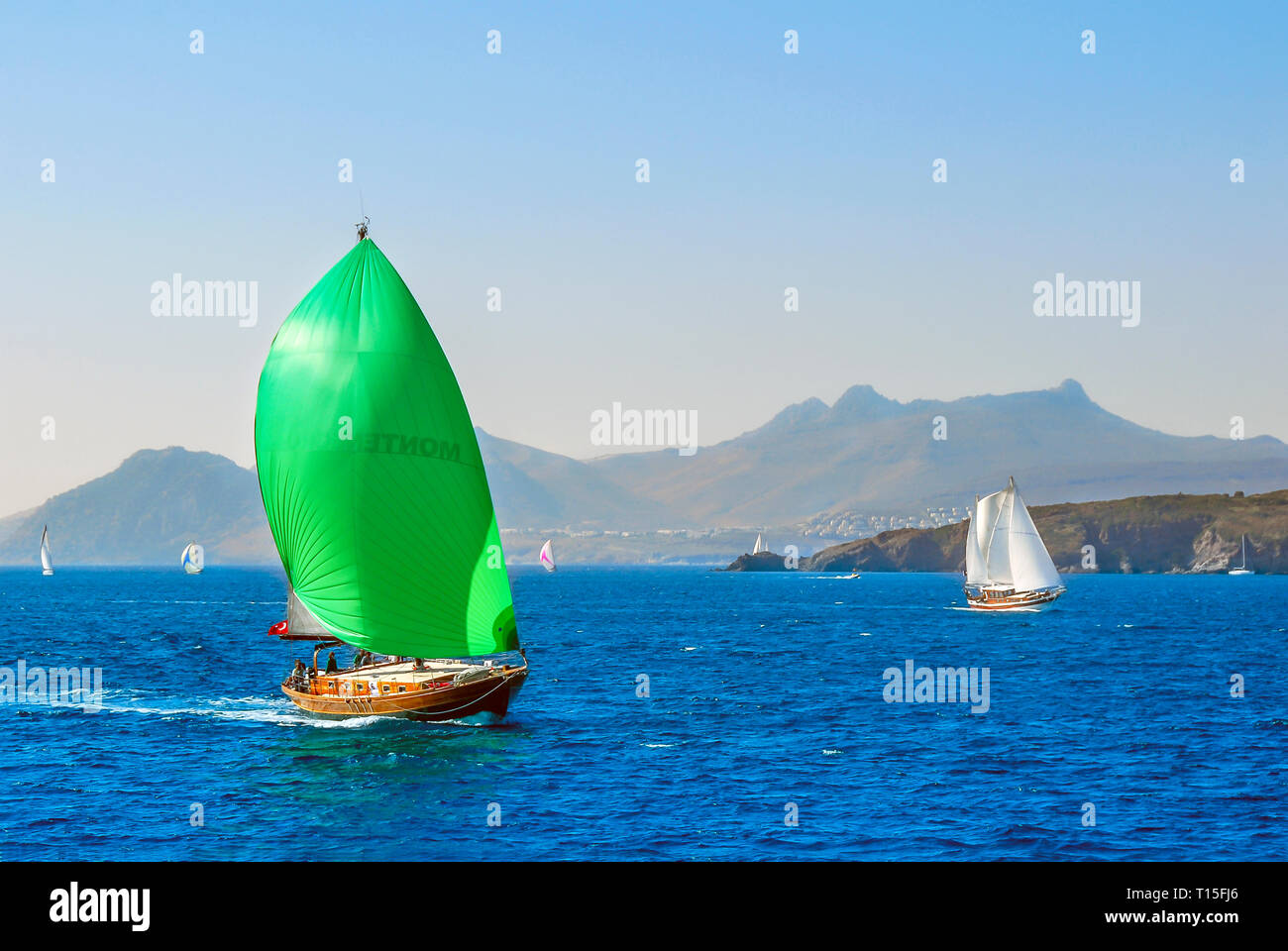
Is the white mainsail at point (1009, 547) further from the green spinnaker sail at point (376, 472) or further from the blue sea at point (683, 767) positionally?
the green spinnaker sail at point (376, 472)

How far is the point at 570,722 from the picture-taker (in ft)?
168

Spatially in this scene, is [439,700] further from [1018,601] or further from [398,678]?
[1018,601]

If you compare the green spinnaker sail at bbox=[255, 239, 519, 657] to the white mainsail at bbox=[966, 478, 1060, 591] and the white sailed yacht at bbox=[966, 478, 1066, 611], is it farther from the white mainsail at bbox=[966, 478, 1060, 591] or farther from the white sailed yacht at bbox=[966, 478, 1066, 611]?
the white mainsail at bbox=[966, 478, 1060, 591]

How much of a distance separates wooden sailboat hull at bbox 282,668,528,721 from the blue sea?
33.3 inches

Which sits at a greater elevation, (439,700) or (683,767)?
(439,700)

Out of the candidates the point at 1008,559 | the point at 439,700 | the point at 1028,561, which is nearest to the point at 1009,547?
the point at 1008,559

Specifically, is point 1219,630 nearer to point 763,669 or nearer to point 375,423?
point 763,669

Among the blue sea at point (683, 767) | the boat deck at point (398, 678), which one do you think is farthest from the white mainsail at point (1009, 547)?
the boat deck at point (398, 678)

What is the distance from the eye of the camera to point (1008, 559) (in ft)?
419

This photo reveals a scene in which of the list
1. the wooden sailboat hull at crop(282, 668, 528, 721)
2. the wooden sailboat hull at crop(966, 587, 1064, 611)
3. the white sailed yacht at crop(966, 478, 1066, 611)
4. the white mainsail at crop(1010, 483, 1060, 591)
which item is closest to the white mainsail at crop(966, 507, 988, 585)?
the white sailed yacht at crop(966, 478, 1066, 611)

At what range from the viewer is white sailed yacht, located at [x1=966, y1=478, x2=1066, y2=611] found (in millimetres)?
123750

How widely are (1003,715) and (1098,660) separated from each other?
29726mm

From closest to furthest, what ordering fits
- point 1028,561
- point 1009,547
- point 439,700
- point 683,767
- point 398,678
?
1. point 683,767
2. point 439,700
3. point 398,678
4. point 1009,547
5. point 1028,561

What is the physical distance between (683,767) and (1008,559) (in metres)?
94.2
